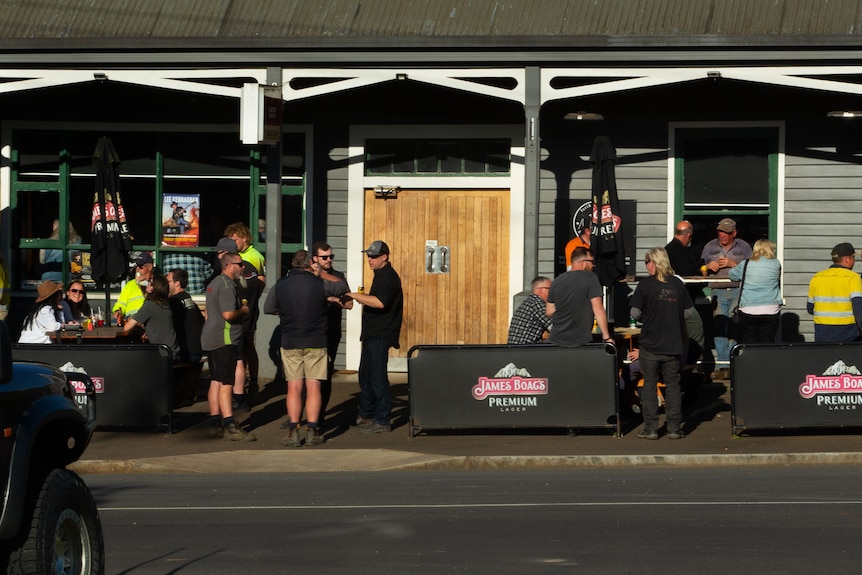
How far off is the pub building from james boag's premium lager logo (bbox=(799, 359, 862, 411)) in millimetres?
3789

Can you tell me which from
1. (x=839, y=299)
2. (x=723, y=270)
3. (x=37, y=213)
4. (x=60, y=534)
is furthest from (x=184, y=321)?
(x=60, y=534)

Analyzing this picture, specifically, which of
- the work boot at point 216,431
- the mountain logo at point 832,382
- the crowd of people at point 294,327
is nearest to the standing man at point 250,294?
the crowd of people at point 294,327

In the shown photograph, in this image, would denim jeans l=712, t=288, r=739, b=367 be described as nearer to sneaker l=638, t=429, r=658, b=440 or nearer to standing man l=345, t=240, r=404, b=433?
sneaker l=638, t=429, r=658, b=440

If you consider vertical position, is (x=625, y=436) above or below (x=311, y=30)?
below

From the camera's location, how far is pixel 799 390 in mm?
13312

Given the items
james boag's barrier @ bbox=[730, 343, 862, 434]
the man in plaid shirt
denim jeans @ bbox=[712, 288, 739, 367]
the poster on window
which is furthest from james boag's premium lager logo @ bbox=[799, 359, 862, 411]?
the poster on window

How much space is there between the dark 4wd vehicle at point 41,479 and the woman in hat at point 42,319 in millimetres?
7982

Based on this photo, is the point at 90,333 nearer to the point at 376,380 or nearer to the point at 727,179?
the point at 376,380

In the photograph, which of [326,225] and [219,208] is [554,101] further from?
[219,208]

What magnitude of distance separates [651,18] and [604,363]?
15.4 ft

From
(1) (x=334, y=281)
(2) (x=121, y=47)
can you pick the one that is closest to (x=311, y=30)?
(2) (x=121, y=47)

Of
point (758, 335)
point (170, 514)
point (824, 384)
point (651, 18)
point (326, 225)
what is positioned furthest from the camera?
point (326, 225)

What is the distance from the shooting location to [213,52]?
16.1 metres

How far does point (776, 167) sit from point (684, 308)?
4.50 meters
